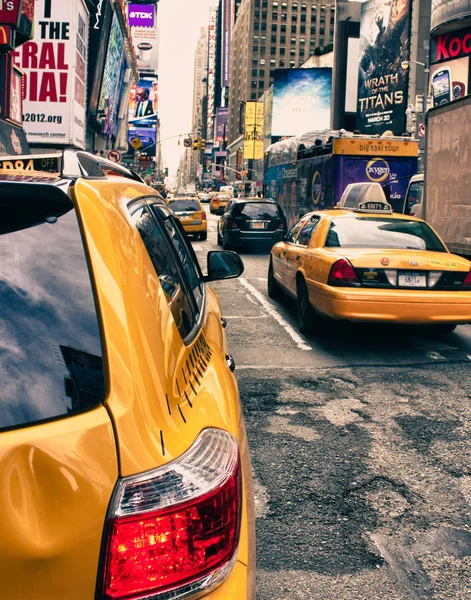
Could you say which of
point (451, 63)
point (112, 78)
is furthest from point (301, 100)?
point (451, 63)

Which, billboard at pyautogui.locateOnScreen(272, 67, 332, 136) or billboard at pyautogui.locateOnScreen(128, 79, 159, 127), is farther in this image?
billboard at pyautogui.locateOnScreen(128, 79, 159, 127)

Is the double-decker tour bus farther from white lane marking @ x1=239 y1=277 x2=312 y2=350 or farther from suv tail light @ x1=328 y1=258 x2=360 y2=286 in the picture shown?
suv tail light @ x1=328 y1=258 x2=360 y2=286

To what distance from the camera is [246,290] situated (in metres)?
13.0

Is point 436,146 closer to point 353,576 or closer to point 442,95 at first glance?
point 353,576

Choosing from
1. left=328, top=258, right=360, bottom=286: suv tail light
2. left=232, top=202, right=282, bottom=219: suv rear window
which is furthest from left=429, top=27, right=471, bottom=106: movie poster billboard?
left=328, top=258, right=360, bottom=286: suv tail light

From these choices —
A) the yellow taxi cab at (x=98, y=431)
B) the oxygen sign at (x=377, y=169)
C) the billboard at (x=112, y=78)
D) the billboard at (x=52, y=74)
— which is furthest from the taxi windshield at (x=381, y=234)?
the billboard at (x=112, y=78)

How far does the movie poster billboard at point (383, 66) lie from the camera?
189 ft

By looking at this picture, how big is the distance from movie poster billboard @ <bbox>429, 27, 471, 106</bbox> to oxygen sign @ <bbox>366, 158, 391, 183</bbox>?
19126 millimetres

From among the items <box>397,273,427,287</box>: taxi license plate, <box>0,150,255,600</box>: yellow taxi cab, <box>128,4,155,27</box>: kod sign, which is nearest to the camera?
<box>0,150,255,600</box>: yellow taxi cab

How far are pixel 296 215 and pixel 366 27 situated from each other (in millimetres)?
Answer: 44145

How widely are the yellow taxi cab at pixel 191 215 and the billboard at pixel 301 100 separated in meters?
74.8

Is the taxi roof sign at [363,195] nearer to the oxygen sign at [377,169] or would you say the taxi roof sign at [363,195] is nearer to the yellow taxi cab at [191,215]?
the oxygen sign at [377,169]

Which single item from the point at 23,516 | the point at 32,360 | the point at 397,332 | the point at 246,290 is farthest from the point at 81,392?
the point at 246,290

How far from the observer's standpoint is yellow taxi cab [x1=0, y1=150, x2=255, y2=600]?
1.30 m
